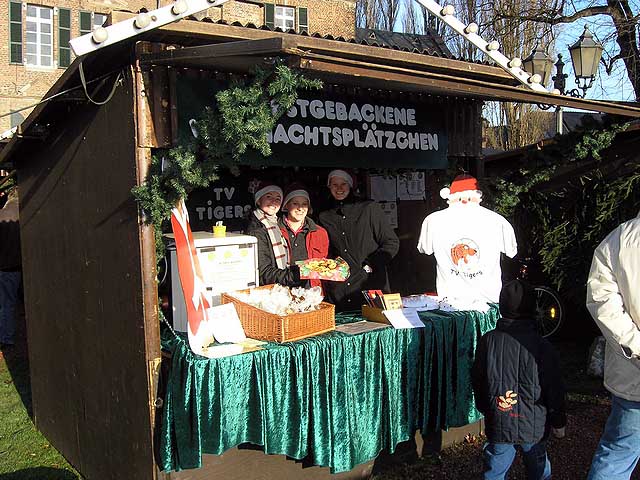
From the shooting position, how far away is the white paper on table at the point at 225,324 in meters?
3.79

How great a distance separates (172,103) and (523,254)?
234 inches

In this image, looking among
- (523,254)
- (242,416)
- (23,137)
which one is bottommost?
(242,416)

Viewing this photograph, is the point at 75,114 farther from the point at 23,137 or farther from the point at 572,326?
the point at 572,326

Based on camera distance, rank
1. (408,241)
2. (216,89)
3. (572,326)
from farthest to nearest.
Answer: (572,326), (408,241), (216,89)

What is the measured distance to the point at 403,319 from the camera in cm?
429

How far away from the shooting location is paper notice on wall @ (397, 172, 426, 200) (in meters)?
7.15

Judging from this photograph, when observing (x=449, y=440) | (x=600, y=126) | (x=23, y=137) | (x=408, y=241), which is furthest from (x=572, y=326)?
(x=23, y=137)

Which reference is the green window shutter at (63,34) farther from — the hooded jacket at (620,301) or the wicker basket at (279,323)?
the hooded jacket at (620,301)

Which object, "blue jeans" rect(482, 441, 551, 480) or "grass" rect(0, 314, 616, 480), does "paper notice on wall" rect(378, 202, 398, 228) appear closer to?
"grass" rect(0, 314, 616, 480)

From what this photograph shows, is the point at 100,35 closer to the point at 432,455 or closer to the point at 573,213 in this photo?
the point at 432,455

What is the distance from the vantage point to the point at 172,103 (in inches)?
146

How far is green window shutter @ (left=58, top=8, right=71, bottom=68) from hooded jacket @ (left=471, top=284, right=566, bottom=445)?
25128 mm

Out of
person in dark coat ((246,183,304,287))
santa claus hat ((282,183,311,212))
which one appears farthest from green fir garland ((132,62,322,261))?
santa claus hat ((282,183,311,212))

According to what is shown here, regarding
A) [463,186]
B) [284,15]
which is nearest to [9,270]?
[463,186]
